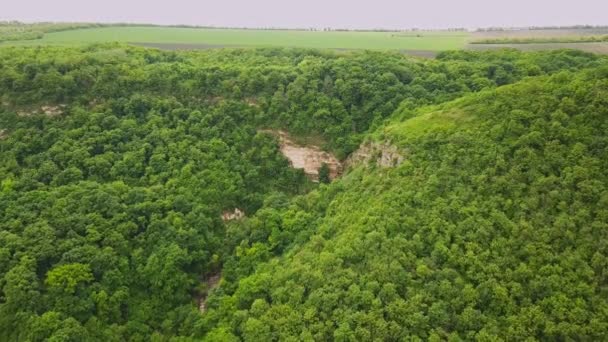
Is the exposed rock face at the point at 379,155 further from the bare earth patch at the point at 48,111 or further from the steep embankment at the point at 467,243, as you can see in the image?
the bare earth patch at the point at 48,111

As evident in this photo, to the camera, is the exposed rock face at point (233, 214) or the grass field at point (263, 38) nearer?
the exposed rock face at point (233, 214)

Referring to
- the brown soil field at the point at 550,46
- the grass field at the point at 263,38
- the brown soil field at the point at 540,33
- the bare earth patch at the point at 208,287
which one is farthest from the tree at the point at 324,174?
the brown soil field at the point at 540,33

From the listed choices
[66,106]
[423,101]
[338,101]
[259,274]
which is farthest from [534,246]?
[66,106]

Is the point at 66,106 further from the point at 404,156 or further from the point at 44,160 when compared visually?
the point at 404,156

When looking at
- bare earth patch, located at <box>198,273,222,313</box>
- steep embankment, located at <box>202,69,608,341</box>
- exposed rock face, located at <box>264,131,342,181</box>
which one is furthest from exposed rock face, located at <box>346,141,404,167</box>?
bare earth patch, located at <box>198,273,222,313</box>

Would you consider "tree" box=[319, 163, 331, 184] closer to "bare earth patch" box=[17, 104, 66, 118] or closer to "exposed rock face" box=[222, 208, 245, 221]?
"exposed rock face" box=[222, 208, 245, 221]

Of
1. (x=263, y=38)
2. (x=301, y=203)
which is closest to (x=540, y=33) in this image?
(x=263, y=38)

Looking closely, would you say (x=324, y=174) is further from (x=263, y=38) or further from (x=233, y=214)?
(x=263, y=38)
